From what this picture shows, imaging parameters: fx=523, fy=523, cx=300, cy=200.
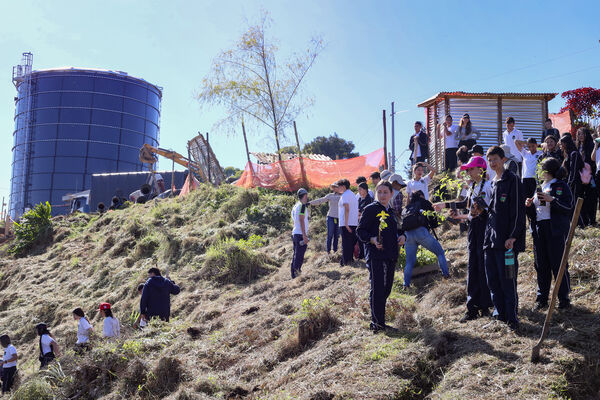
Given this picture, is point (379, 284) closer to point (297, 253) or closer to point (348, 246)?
point (348, 246)

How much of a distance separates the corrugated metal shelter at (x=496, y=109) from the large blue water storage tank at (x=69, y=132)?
42099 mm

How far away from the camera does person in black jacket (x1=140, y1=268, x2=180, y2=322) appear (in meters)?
8.77

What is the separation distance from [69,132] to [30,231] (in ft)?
108

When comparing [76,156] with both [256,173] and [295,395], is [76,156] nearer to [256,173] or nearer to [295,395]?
[256,173]

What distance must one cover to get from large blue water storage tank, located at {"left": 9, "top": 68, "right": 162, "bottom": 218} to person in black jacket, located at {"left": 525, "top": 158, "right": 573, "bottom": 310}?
50.1 meters

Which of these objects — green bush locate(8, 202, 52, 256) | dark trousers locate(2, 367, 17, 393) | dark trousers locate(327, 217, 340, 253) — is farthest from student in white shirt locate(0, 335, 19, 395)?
green bush locate(8, 202, 52, 256)

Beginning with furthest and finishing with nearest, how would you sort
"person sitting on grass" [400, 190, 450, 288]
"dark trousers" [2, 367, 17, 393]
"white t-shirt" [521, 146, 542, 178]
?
"dark trousers" [2, 367, 17, 393] < "white t-shirt" [521, 146, 542, 178] < "person sitting on grass" [400, 190, 450, 288]

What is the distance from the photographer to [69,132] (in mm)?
Result: 50750

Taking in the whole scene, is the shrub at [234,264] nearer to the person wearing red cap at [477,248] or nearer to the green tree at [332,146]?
the person wearing red cap at [477,248]

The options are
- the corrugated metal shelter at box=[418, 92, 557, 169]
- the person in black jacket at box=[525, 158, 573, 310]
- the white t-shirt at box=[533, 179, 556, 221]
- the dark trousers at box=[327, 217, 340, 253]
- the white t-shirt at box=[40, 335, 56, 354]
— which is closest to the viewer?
the person in black jacket at box=[525, 158, 573, 310]

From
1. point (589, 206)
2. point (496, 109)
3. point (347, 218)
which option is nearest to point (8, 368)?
point (347, 218)

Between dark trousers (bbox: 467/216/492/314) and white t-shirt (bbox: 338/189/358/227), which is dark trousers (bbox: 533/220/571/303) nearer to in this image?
dark trousers (bbox: 467/216/492/314)

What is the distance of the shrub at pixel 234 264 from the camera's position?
37.4 feet

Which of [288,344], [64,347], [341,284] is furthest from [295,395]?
[64,347]
